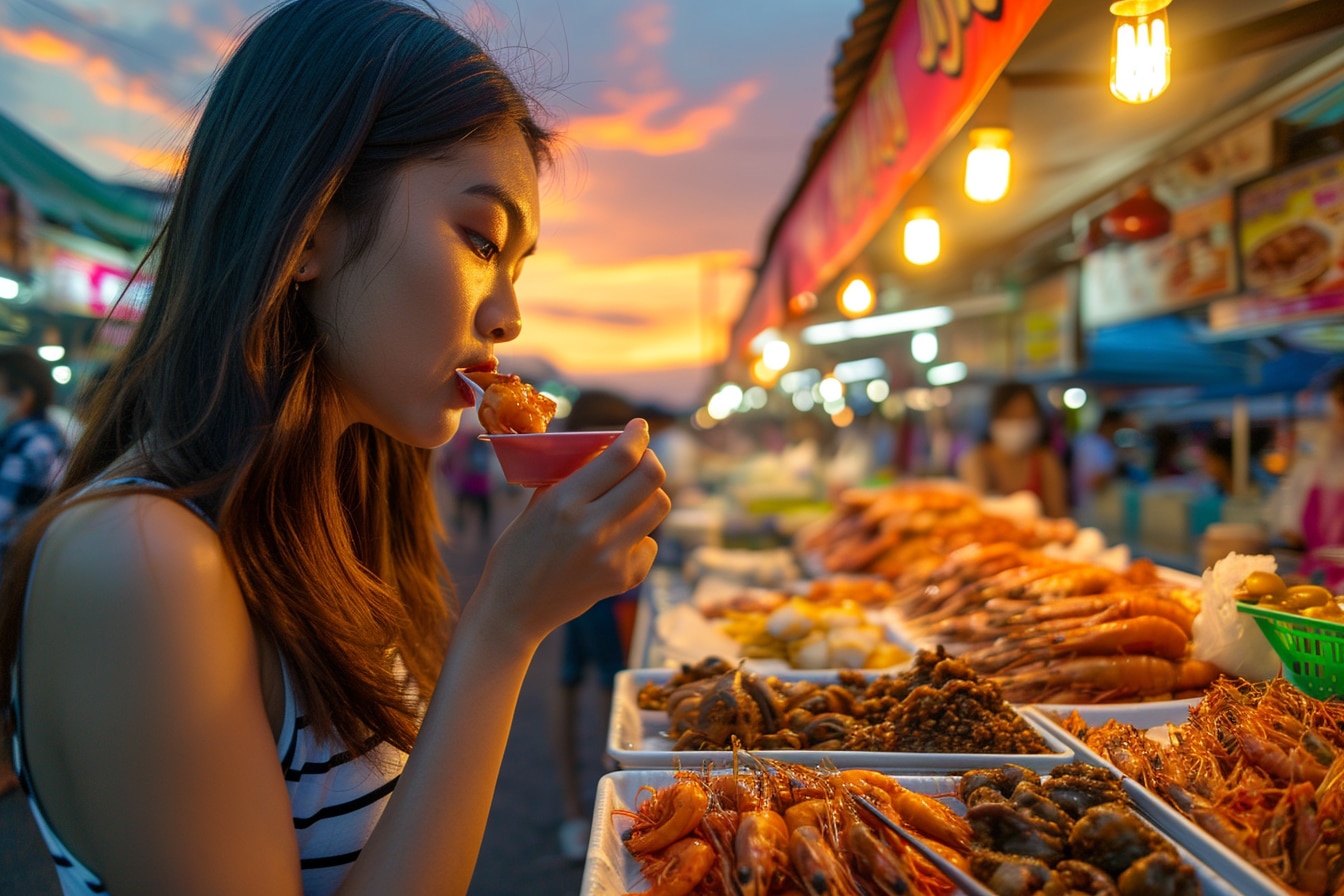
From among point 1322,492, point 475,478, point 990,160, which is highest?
point 990,160

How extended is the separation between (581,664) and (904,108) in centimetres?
419

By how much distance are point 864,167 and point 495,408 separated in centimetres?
376

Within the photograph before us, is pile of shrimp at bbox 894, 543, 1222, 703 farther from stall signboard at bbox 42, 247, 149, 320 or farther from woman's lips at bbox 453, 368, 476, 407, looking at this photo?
stall signboard at bbox 42, 247, 149, 320

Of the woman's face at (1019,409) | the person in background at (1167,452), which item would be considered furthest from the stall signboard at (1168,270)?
the person in background at (1167,452)

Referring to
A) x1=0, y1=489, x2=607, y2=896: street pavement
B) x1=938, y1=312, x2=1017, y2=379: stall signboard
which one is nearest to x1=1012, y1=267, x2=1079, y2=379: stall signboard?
x1=938, y1=312, x2=1017, y2=379: stall signboard

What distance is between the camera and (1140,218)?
5.60m

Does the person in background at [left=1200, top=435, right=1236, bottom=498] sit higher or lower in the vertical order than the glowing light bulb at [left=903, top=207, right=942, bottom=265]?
lower

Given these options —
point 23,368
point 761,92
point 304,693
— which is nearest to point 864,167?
point 304,693

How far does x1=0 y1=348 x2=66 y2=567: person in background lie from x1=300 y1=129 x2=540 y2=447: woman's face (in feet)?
16.2

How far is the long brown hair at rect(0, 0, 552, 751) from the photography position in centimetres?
137

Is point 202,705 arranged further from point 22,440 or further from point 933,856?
point 22,440

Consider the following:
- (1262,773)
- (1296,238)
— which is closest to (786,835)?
(1262,773)

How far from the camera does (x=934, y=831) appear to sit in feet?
5.39

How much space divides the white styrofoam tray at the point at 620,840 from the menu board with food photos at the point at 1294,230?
173 inches
